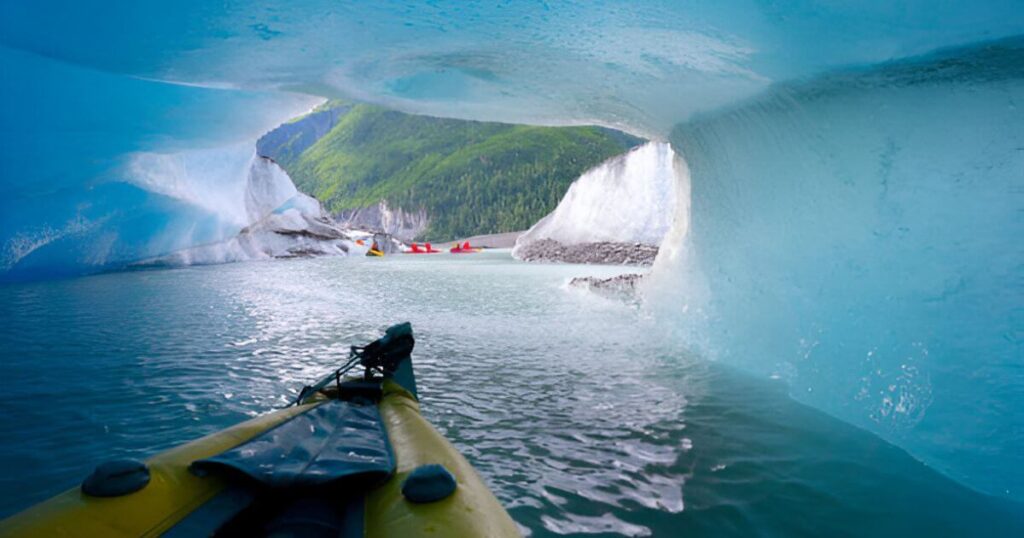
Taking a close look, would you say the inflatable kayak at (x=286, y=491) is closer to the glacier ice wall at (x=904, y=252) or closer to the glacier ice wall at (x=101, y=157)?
the glacier ice wall at (x=904, y=252)

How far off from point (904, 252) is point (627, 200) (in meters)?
20.7

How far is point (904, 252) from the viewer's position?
3.57 metres

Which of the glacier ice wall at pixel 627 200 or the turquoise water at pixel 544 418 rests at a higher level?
the glacier ice wall at pixel 627 200

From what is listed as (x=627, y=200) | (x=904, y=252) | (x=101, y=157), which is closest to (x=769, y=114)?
(x=904, y=252)

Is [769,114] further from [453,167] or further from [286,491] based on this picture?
[453,167]

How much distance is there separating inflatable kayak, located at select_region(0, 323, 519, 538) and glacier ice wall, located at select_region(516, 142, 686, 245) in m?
20.0

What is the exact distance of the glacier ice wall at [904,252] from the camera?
9.95 ft

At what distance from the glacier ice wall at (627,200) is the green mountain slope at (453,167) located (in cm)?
3846

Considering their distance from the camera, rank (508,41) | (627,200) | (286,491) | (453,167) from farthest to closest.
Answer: (453,167), (627,200), (508,41), (286,491)

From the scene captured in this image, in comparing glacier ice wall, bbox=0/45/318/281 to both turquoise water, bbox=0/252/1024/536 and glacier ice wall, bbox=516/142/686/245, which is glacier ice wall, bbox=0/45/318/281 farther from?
glacier ice wall, bbox=516/142/686/245

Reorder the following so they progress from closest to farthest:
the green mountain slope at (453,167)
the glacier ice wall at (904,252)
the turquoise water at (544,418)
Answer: the turquoise water at (544,418), the glacier ice wall at (904,252), the green mountain slope at (453,167)

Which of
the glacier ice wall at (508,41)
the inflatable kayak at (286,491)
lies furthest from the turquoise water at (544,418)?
the glacier ice wall at (508,41)

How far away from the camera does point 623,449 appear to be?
348 centimetres

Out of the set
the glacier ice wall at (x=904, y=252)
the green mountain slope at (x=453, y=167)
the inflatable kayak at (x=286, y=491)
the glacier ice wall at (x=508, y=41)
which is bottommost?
the inflatable kayak at (x=286, y=491)
